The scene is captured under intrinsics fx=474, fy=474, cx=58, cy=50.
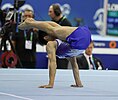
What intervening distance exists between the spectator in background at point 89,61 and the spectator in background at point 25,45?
91 cm

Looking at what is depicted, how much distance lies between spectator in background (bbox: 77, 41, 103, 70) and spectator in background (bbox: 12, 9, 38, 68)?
905 mm

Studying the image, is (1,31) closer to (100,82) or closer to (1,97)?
(100,82)

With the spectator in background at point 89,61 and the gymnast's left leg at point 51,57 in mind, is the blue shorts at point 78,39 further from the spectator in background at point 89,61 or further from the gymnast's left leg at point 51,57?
the spectator in background at point 89,61

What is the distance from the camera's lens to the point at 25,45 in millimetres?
8656

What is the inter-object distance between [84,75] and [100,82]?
33.8 inches

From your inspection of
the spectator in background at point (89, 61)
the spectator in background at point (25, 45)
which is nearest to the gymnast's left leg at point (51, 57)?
the spectator in background at point (89, 61)

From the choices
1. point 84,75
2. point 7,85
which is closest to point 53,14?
point 84,75

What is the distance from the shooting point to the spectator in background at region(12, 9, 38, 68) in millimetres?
8664

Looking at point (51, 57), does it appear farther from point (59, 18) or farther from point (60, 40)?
point (59, 18)

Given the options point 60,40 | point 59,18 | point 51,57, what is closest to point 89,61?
point 59,18

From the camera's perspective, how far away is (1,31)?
848 centimetres

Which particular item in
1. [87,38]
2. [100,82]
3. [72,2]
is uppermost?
[72,2]

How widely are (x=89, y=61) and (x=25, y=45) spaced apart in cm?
121

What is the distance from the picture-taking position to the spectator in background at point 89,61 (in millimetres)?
8328
